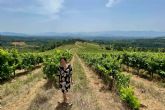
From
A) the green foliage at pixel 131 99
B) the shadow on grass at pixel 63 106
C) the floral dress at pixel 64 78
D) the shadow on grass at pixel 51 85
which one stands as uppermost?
the floral dress at pixel 64 78

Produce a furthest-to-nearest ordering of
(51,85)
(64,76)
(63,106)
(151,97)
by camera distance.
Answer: (51,85), (151,97), (64,76), (63,106)

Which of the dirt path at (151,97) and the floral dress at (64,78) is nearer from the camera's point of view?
the floral dress at (64,78)

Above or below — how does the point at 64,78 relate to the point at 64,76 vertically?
below

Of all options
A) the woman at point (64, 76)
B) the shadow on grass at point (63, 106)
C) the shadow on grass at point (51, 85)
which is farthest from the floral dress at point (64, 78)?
the shadow on grass at point (51, 85)

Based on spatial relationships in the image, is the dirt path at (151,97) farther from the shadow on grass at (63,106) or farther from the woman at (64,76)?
the woman at (64,76)

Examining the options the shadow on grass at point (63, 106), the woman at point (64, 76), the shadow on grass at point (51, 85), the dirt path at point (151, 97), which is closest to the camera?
the shadow on grass at point (63, 106)

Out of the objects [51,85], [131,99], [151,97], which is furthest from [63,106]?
[51,85]

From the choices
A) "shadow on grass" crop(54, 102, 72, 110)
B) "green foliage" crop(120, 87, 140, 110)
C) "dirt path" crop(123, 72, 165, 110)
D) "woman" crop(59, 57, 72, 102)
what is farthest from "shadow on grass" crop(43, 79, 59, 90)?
"green foliage" crop(120, 87, 140, 110)

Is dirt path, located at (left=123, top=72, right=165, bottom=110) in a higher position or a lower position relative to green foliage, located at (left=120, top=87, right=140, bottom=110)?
lower

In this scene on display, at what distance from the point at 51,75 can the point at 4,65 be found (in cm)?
379

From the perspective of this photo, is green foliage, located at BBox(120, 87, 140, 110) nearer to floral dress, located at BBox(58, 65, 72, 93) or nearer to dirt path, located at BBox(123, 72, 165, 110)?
dirt path, located at BBox(123, 72, 165, 110)

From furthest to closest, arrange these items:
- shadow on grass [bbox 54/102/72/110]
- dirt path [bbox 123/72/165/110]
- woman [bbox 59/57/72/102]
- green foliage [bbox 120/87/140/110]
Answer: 1. dirt path [bbox 123/72/165/110]
2. woman [bbox 59/57/72/102]
3. shadow on grass [bbox 54/102/72/110]
4. green foliage [bbox 120/87/140/110]

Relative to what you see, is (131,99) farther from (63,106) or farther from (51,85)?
(51,85)

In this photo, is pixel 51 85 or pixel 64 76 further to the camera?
pixel 51 85
